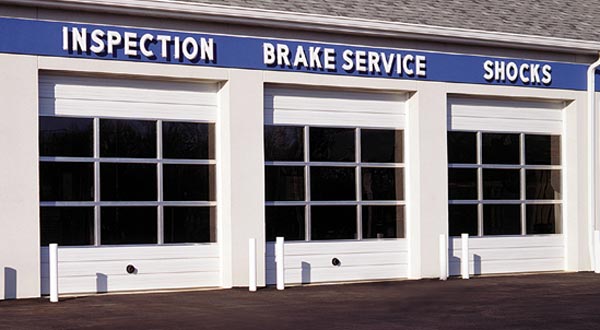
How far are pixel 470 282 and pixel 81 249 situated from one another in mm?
6833

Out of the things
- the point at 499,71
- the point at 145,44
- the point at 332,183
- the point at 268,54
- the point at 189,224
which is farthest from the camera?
the point at 499,71

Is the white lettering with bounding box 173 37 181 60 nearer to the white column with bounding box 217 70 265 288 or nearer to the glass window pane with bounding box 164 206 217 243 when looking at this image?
the white column with bounding box 217 70 265 288

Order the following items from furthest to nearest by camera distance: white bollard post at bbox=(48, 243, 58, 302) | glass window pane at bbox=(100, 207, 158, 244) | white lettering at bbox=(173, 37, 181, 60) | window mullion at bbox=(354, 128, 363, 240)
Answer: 1. window mullion at bbox=(354, 128, 363, 240)
2. white lettering at bbox=(173, 37, 181, 60)
3. glass window pane at bbox=(100, 207, 158, 244)
4. white bollard post at bbox=(48, 243, 58, 302)

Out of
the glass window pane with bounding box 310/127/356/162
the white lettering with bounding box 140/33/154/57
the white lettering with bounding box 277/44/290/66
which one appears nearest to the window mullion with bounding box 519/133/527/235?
the glass window pane with bounding box 310/127/356/162

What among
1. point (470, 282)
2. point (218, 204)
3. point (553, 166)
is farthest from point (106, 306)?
point (553, 166)

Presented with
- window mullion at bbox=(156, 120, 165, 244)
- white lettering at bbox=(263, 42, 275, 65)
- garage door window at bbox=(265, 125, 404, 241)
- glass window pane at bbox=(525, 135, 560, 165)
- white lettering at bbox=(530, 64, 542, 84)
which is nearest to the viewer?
window mullion at bbox=(156, 120, 165, 244)

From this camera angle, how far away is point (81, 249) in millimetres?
16766

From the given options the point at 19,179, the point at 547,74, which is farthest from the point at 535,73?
the point at 19,179

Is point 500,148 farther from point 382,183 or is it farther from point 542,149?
point 382,183

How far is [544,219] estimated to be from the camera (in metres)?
21.6

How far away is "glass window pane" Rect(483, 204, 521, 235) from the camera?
68.3 feet

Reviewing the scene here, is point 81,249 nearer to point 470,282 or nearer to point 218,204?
point 218,204

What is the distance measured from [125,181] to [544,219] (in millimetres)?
8856

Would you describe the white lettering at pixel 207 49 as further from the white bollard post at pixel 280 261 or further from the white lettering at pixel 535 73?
the white lettering at pixel 535 73
